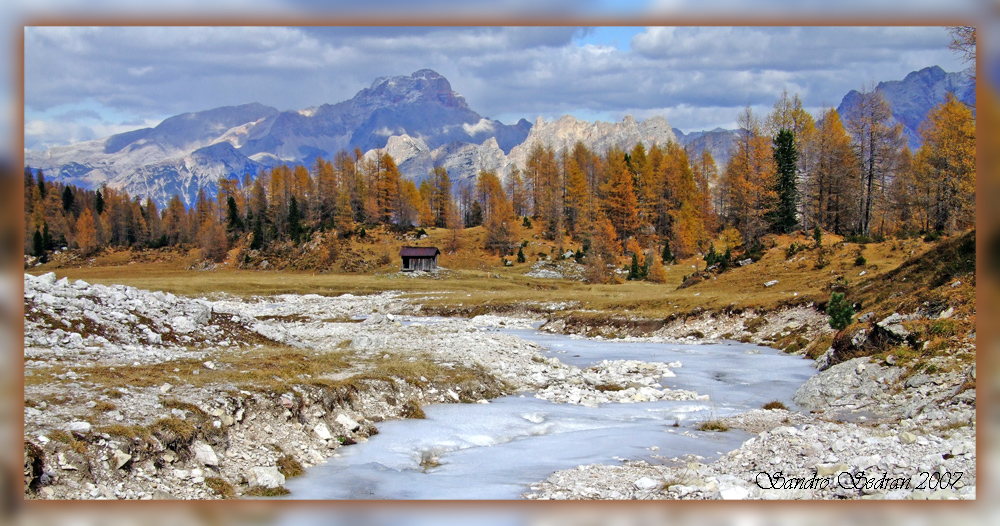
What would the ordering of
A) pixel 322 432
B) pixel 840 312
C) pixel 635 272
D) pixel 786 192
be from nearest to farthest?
pixel 322 432 < pixel 840 312 < pixel 786 192 < pixel 635 272

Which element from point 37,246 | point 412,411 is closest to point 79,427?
point 412,411

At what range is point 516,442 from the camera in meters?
12.2

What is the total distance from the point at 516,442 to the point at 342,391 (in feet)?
14.0

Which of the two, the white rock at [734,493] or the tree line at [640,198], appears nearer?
the white rock at [734,493]

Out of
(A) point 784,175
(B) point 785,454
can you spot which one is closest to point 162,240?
(A) point 784,175

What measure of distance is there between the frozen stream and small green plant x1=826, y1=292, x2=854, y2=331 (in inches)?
146

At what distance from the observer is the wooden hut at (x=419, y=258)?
78812 millimetres

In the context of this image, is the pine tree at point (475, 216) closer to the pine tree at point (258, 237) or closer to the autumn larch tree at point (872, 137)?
the pine tree at point (258, 237)

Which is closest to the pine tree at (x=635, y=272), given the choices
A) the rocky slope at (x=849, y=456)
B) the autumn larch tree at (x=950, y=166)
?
the autumn larch tree at (x=950, y=166)

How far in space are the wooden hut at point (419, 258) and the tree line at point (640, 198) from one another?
46.4 feet

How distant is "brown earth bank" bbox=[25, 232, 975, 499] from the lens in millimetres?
8117

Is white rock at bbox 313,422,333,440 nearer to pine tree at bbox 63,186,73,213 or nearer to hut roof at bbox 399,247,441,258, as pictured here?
hut roof at bbox 399,247,441,258

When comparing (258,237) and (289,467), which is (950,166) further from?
(258,237)

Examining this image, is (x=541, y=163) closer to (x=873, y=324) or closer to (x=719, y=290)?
(x=719, y=290)
